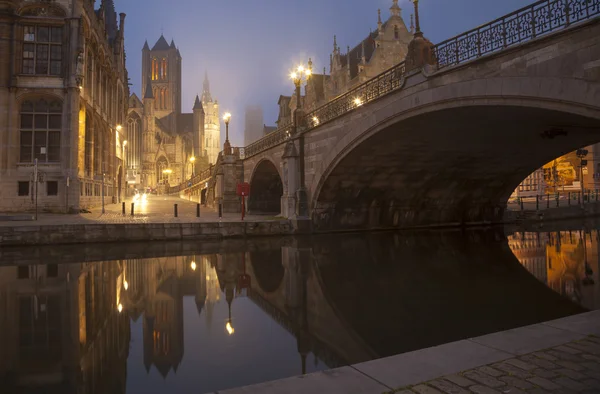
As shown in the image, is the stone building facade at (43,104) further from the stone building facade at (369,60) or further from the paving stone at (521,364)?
A: the paving stone at (521,364)

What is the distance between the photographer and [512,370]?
351 cm

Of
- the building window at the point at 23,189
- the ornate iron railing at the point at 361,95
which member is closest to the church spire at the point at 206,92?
the building window at the point at 23,189

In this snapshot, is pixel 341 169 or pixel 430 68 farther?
pixel 341 169

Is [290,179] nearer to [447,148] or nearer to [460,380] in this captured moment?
[447,148]

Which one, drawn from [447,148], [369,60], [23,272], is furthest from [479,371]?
[369,60]

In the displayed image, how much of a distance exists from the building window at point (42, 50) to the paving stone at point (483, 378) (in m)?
28.8

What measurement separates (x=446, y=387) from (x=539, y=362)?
3.66ft

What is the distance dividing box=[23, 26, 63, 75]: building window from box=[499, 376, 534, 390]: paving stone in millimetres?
29032

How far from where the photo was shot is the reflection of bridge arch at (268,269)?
29.6 feet

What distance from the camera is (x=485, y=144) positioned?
17766 millimetres

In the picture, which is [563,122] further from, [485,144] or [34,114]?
[34,114]

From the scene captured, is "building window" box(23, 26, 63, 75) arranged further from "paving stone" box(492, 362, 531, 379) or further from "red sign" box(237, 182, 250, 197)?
"paving stone" box(492, 362, 531, 379)

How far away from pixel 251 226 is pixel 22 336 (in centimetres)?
1327

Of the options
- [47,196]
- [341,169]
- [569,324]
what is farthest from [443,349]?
[47,196]
